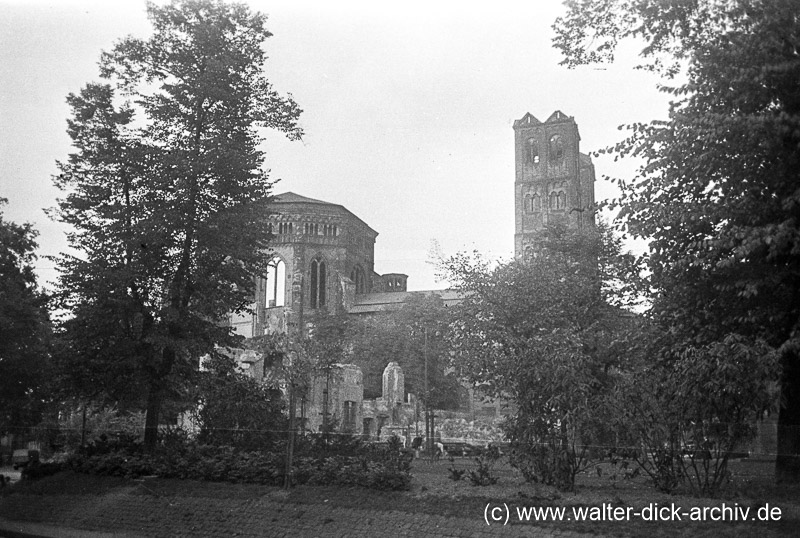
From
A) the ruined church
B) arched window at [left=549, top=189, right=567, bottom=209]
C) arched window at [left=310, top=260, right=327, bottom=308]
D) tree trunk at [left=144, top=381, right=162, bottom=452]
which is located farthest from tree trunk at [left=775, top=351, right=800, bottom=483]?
arched window at [left=549, top=189, right=567, bottom=209]

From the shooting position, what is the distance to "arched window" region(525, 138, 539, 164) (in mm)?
95062

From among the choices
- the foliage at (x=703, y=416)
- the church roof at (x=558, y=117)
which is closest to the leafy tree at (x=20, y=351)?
the foliage at (x=703, y=416)

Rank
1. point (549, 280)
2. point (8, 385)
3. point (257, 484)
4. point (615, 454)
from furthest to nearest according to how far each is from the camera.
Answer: point (549, 280)
point (8, 385)
point (257, 484)
point (615, 454)

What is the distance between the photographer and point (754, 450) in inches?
579

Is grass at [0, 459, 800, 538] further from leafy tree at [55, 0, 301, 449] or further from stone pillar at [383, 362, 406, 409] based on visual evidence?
stone pillar at [383, 362, 406, 409]

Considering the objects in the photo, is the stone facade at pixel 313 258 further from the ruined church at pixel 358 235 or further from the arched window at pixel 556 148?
the arched window at pixel 556 148

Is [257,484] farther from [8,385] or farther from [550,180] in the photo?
[550,180]

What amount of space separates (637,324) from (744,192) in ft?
14.1

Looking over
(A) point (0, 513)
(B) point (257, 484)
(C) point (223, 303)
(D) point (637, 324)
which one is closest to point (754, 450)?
(D) point (637, 324)

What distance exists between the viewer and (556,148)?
94.2 metres

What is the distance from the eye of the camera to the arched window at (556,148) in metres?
93.6

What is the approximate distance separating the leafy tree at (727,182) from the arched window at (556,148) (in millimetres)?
79386

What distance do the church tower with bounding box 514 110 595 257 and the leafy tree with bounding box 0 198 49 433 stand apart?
230 ft

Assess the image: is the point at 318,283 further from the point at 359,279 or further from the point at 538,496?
the point at 538,496
